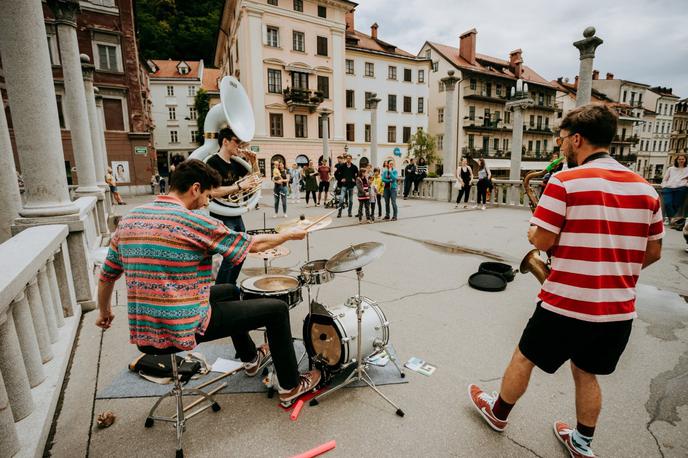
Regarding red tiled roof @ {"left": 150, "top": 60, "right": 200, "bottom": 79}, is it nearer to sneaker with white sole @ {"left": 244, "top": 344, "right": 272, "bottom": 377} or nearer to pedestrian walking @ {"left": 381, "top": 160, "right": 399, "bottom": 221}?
pedestrian walking @ {"left": 381, "top": 160, "right": 399, "bottom": 221}

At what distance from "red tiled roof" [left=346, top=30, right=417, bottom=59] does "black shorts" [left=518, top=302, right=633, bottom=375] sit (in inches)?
1536

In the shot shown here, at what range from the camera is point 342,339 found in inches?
109

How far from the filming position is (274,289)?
291 cm

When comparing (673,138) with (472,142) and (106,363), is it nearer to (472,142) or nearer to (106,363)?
(472,142)

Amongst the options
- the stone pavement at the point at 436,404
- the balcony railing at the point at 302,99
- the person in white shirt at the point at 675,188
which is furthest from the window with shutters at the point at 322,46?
the stone pavement at the point at 436,404

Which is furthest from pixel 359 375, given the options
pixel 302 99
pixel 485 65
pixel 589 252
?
pixel 485 65

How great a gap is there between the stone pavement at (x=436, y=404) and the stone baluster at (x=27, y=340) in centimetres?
33

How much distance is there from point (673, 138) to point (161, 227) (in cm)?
8833

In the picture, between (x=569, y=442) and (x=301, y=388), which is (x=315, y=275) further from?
(x=569, y=442)

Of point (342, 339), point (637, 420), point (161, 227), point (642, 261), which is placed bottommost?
point (637, 420)

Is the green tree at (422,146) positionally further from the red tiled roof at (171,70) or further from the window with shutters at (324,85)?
the red tiled roof at (171,70)

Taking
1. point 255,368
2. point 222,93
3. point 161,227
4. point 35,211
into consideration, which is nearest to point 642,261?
point 161,227

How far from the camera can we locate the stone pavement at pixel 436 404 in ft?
7.80

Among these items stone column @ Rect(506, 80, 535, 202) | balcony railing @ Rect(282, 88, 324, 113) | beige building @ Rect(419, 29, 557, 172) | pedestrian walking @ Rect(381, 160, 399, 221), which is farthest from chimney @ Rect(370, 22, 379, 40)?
pedestrian walking @ Rect(381, 160, 399, 221)
